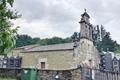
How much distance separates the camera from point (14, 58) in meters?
36.6

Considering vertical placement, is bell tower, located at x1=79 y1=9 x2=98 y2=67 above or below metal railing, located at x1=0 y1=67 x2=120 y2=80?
above

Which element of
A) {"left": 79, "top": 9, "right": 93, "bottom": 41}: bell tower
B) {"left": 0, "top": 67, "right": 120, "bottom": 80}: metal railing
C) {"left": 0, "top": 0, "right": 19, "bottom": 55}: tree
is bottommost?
{"left": 0, "top": 67, "right": 120, "bottom": 80}: metal railing

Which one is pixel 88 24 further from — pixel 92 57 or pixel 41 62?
pixel 41 62

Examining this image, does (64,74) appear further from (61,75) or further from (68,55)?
(68,55)

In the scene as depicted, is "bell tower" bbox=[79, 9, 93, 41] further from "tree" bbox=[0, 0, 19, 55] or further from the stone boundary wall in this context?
"tree" bbox=[0, 0, 19, 55]

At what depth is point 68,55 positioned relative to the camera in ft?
101

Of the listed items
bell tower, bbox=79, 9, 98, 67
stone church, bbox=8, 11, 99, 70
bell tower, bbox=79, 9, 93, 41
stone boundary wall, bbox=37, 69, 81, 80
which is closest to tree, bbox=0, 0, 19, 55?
stone boundary wall, bbox=37, 69, 81, 80

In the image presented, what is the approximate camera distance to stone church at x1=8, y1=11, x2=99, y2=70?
3077 centimetres

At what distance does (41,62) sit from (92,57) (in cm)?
650

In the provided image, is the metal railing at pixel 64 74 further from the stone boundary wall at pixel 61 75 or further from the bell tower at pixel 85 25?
the bell tower at pixel 85 25

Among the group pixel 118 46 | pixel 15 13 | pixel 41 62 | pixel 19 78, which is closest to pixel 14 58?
pixel 41 62

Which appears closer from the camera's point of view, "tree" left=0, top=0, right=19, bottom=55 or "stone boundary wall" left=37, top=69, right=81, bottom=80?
"tree" left=0, top=0, right=19, bottom=55

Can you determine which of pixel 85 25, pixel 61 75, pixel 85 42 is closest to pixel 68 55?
pixel 85 42

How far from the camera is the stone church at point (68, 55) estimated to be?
30.8 meters
